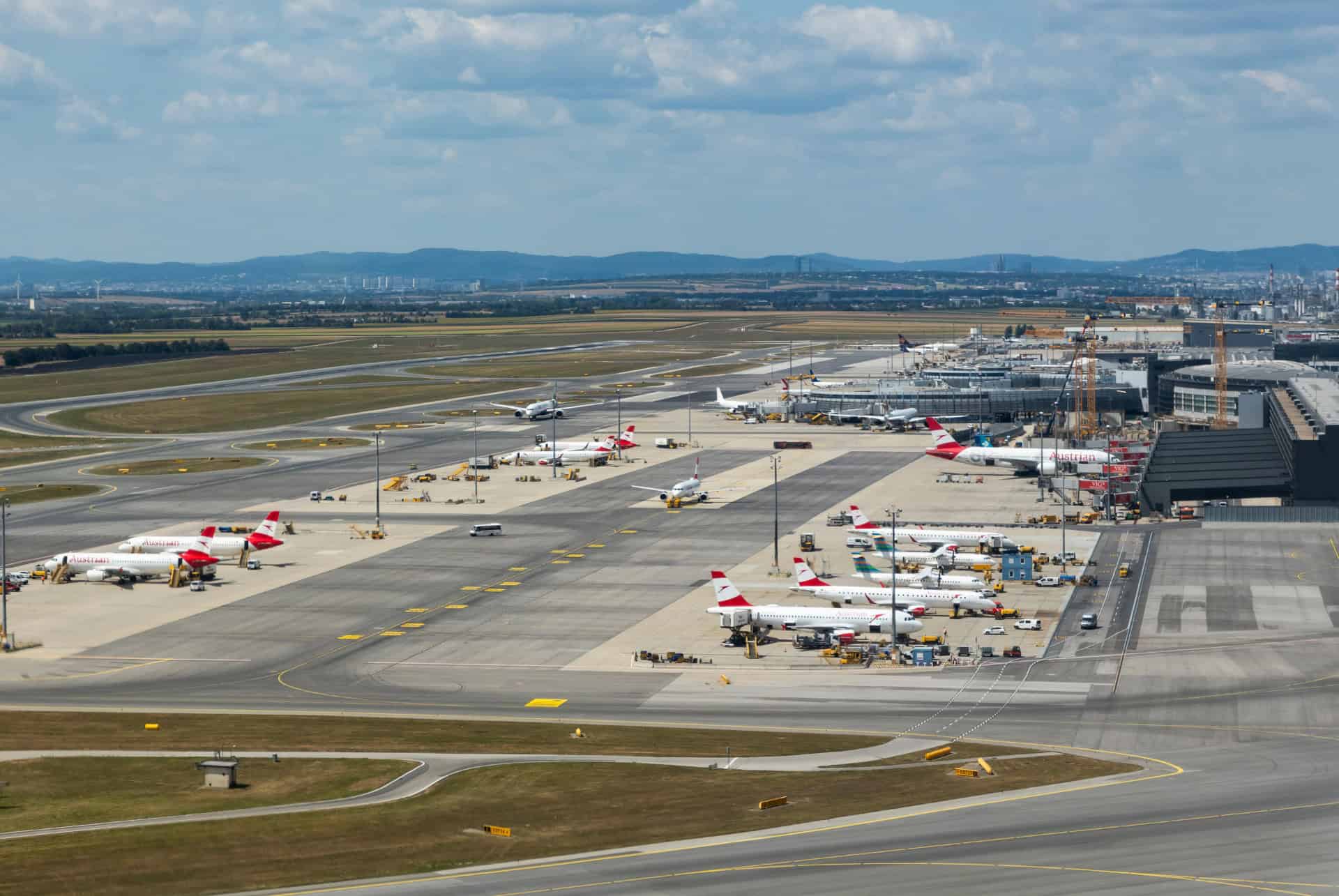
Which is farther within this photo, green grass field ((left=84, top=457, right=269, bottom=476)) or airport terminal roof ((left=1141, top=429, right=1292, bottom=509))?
green grass field ((left=84, top=457, right=269, bottom=476))

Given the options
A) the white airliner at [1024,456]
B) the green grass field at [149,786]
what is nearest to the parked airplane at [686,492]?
the white airliner at [1024,456]

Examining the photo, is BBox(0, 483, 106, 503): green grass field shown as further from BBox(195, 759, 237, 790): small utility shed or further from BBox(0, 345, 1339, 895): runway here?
BBox(195, 759, 237, 790): small utility shed

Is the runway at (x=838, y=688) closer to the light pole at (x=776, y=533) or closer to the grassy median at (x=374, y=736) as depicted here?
the light pole at (x=776, y=533)

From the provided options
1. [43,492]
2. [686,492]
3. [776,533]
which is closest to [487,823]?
[776,533]

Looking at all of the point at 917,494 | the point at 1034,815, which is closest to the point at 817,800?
the point at 1034,815

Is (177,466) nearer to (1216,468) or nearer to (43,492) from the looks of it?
(43,492)

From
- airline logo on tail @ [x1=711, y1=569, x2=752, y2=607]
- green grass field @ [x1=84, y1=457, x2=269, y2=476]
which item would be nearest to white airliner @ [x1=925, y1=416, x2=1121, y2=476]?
airline logo on tail @ [x1=711, y1=569, x2=752, y2=607]
